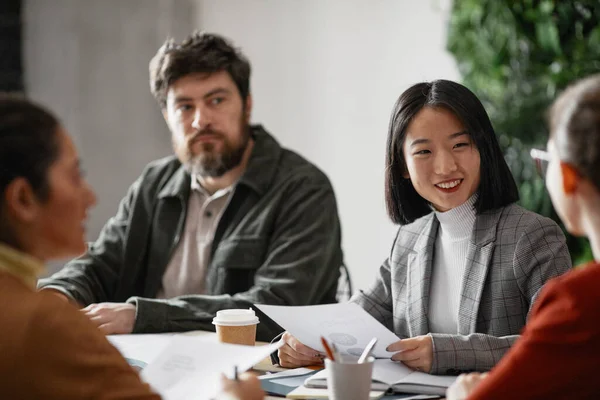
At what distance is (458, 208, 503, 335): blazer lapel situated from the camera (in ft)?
5.74

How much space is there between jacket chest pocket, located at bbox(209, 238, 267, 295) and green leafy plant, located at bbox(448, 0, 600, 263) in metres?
1.25

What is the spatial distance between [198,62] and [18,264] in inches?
66.7

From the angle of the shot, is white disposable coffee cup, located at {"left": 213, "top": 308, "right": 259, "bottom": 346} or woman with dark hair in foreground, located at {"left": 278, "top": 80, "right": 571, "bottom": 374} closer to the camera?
woman with dark hair in foreground, located at {"left": 278, "top": 80, "right": 571, "bottom": 374}

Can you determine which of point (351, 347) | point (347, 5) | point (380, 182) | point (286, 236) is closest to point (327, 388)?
point (351, 347)

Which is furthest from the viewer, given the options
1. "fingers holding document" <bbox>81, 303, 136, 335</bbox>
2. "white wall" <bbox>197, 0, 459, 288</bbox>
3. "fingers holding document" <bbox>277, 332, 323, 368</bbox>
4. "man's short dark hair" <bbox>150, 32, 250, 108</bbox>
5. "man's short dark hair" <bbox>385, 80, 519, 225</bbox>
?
"white wall" <bbox>197, 0, 459, 288</bbox>

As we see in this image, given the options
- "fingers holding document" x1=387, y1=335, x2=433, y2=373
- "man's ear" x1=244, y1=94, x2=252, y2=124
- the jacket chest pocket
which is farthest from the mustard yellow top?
"man's ear" x1=244, y1=94, x2=252, y2=124

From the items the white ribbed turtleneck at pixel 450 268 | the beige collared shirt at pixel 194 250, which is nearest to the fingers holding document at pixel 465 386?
the white ribbed turtleneck at pixel 450 268

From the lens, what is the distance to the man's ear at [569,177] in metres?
1.11

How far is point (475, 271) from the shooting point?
1.77 m

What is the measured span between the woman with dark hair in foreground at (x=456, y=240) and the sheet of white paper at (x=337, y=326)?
41 millimetres

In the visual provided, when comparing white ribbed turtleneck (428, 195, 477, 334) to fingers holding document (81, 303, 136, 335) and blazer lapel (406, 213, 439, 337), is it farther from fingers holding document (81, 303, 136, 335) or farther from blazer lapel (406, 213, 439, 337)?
fingers holding document (81, 303, 136, 335)

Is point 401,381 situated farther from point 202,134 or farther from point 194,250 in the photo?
point 202,134

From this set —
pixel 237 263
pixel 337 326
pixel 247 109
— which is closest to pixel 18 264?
pixel 337 326

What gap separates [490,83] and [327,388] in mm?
2210
